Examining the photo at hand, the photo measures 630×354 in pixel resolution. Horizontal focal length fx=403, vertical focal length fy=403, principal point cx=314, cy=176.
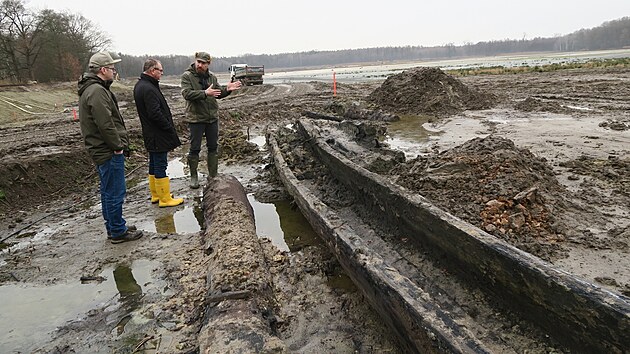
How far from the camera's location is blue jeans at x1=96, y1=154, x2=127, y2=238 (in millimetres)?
4598

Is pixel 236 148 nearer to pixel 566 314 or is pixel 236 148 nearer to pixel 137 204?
pixel 137 204

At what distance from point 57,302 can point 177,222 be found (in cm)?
202

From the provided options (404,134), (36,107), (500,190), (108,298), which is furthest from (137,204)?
(36,107)

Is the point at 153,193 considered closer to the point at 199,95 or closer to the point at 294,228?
the point at 199,95

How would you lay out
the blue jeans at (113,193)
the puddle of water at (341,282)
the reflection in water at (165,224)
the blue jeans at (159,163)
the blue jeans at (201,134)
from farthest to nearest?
the blue jeans at (201,134), the blue jeans at (159,163), the reflection in water at (165,224), the blue jeans at (113,193), the puddle of water at (341,282)

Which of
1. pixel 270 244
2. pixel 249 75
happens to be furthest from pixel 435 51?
pixel 270 244

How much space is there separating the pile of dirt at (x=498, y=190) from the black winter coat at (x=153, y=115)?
331cm

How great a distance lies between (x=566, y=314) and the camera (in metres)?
2.45

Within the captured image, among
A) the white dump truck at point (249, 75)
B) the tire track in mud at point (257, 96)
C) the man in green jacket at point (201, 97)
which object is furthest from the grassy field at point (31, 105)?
the white dump truck at point (249, 75)

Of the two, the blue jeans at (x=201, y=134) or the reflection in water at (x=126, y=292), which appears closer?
the reflection in water at (x=126, y=292)

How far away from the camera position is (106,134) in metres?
4.34

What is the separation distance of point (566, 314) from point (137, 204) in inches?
224

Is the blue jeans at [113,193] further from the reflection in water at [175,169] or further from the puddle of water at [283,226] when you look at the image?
the reflection in water at [175,169]

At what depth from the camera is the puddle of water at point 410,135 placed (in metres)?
8.90
